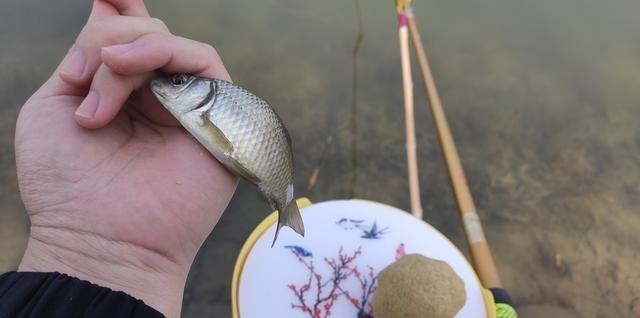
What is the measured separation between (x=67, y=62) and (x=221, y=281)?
1903mm

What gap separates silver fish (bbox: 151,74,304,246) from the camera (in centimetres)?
145

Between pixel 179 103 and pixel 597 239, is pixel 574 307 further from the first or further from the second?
pixel 179 103

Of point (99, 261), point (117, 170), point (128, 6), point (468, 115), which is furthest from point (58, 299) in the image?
point (468, 115)

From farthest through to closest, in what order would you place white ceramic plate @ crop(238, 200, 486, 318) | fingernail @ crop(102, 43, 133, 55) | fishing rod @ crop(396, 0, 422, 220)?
fishing rod @ crop(396, 0, 422, 220), white ceramic plate @ crop(238, 200, 486, 318), fingernail @ crop(102, 43, 133, 55)

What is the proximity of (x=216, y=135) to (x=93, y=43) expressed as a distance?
0.46m

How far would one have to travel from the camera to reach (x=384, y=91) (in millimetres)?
4309

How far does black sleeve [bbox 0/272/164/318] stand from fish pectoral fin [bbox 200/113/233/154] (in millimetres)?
486

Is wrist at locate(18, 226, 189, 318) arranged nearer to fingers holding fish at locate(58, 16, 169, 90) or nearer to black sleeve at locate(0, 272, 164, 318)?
black sleeve at locate(0, 272, 164, 318)

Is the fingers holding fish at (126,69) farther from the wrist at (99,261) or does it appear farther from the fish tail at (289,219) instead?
the fish tail at (289,219)

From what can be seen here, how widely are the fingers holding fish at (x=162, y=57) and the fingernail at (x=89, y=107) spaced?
0.10 metres

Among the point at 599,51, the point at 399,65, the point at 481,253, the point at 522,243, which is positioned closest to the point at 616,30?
the point at 599,51

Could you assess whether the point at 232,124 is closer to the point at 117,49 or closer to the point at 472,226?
the point at 117,49

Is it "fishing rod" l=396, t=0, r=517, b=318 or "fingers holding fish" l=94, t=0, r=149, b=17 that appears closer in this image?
"fingers holding fish" l=94, t=0, r=149, b=17

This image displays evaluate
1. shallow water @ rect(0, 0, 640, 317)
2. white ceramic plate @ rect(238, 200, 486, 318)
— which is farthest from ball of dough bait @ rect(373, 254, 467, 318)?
shallow water @ rect(0, 0, 640, 317)
